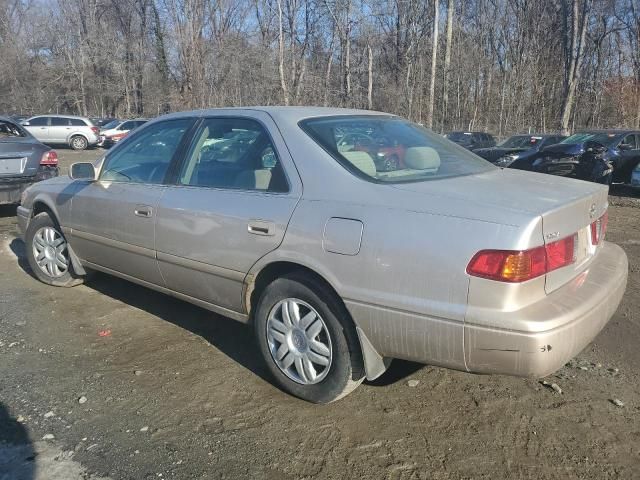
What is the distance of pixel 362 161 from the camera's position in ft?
10.4

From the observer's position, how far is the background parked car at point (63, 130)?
27.2 metres

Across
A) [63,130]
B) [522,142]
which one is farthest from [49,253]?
[63,130]

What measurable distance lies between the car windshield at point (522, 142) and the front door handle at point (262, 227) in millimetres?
14405

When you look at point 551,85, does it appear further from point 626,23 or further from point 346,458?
point 346,458

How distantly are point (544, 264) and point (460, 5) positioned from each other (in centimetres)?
3991

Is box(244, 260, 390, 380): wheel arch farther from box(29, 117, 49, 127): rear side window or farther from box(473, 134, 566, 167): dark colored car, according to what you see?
box(29, 117, 49, 127): rear side window

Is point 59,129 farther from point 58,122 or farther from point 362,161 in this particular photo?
point 362,161

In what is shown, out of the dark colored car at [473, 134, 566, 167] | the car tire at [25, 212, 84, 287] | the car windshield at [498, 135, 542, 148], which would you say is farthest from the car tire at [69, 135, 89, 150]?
the car tire at [25, 212, 84, 287]

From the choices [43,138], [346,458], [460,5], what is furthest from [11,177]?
[460,5]

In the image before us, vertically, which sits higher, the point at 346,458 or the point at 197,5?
the point at 197,5

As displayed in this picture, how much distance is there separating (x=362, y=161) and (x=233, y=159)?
0.91 metres

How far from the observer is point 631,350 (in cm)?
379

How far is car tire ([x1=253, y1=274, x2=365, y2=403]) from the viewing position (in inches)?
116

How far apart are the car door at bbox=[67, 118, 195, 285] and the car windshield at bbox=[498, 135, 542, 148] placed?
45.3 ft
